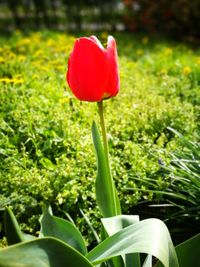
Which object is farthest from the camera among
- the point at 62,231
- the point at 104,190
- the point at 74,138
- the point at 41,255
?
the point at 74,138

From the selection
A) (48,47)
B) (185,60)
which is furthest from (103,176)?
(48,47)

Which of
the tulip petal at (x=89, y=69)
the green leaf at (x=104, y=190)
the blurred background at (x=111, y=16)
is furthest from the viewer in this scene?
the blurred background at (x=111, y=16)

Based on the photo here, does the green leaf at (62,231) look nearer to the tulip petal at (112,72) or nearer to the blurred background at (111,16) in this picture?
the tulip petal at (112,72)

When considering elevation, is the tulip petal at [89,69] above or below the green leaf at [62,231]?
above

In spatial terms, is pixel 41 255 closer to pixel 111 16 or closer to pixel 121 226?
pixel 121 226

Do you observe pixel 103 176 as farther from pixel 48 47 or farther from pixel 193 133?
pixel 48 47

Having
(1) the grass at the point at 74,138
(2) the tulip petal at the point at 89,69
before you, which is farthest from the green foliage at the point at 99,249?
(1) the grass at the point at 74,138

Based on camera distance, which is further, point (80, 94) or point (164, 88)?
point (164, 88)

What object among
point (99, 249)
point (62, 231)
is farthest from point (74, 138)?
point (99, 249)
